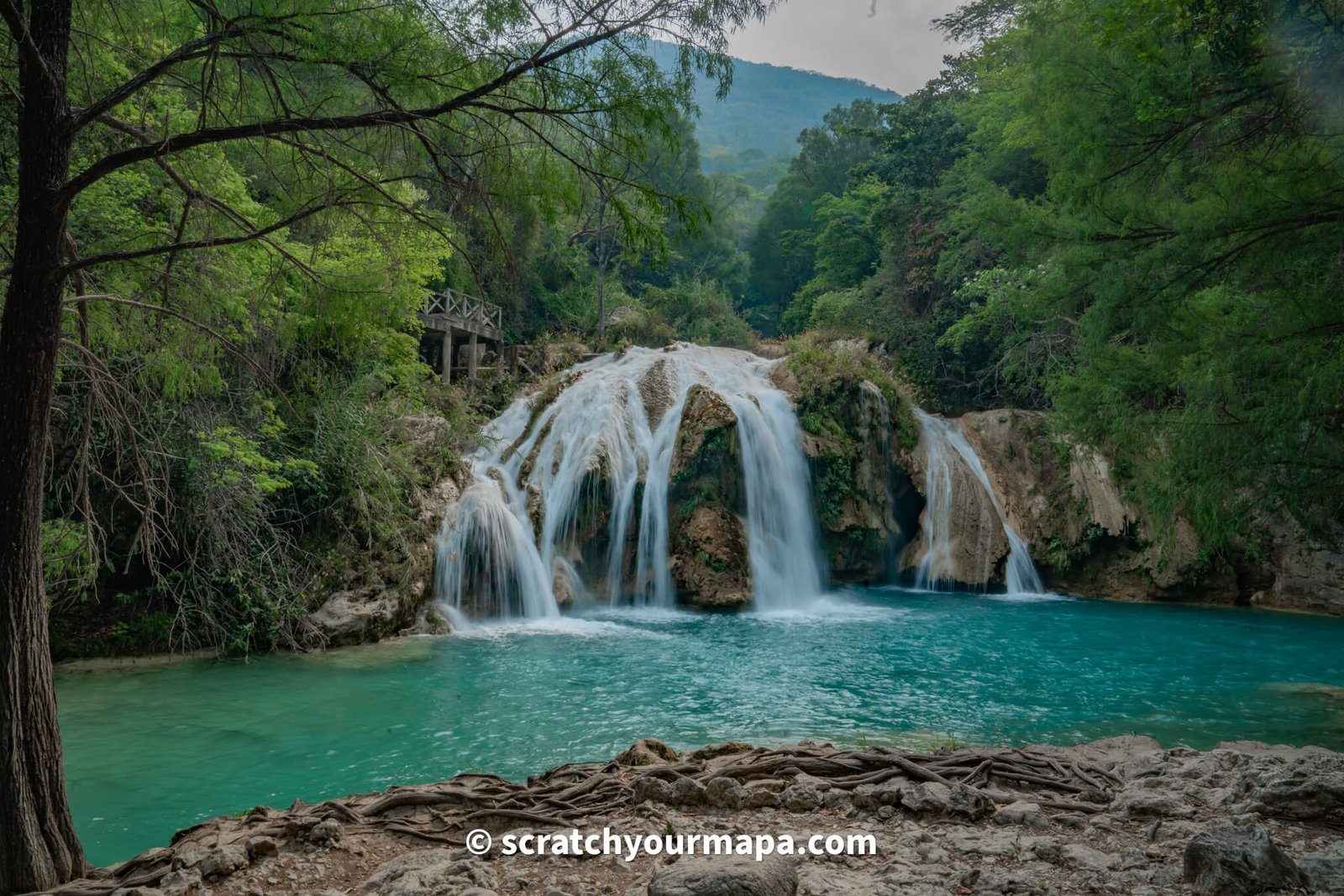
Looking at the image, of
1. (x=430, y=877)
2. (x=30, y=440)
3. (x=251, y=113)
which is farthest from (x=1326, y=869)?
(x=251, y=113)

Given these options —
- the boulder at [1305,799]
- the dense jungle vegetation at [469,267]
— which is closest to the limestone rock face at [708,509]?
the dense jungle vegetation at [469,267]

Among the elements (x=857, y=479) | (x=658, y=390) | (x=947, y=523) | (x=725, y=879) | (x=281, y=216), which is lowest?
(x=725, y=879)

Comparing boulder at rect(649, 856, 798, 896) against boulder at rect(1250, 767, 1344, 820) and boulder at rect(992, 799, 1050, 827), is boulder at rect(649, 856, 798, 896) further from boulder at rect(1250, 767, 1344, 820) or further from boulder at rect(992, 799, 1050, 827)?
boulder at rect(1250, 767, 1344, 820)

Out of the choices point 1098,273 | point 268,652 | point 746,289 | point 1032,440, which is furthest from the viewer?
point 746,289

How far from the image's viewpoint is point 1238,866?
272 centimetres

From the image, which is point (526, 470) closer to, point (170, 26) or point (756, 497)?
point (756, 497)

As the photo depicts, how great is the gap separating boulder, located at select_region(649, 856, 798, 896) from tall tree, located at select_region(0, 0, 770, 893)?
2.61m

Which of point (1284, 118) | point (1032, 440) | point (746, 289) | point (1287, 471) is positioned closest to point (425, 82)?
point (1284, 118)

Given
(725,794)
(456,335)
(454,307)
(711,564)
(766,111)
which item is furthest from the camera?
(766,111)

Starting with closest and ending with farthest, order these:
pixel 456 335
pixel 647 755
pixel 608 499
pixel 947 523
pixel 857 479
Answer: pixel 647 755
pixel 608 499
pixel 857 479
pixel 947 523
pixel 456 335

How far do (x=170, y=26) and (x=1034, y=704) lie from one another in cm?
889

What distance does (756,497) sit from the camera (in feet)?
49.6

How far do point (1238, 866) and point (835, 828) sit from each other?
5.17 ft

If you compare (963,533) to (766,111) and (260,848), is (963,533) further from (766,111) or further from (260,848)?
(766,111)
